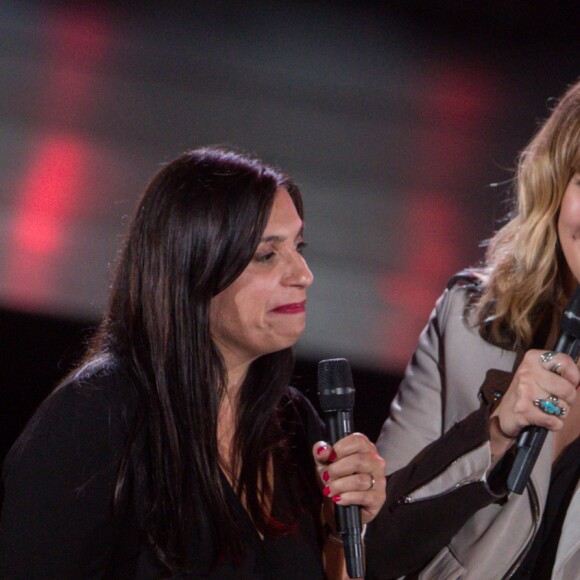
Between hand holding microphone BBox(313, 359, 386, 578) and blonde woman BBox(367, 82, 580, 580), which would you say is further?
blonde woman BBox(367, 82, 580, 580)

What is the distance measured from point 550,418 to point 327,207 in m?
1.07

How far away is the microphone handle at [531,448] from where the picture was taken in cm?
139

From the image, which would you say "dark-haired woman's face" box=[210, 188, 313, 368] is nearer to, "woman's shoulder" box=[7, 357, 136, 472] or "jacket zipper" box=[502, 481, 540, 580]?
"woman's shoulder" box=[7, 357, 136, 472]

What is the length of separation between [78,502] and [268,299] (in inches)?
18.1

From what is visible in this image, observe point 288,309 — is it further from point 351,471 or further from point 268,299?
point 351,471

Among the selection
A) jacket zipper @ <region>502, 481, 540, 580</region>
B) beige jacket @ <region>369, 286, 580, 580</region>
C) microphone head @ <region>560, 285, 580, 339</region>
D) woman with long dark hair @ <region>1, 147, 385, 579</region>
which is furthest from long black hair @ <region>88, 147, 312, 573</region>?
microphone head @ <region>560, 285, 580, 339</region>

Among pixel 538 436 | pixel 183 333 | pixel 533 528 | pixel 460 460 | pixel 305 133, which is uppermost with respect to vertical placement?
pixel 305 133

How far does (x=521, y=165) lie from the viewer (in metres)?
1.87

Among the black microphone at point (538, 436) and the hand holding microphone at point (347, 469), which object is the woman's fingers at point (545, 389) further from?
the hand holding microphone at point (347, 469)

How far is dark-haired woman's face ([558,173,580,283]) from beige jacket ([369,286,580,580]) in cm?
25

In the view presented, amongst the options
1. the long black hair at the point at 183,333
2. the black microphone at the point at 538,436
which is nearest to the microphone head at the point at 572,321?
the black microphone at the point at 538,436

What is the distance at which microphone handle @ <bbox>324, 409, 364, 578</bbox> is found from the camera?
1315 millimetres

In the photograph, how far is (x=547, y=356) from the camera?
1.40 m

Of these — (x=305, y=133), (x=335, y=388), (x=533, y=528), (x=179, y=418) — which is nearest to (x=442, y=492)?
(x=533, y=528)
